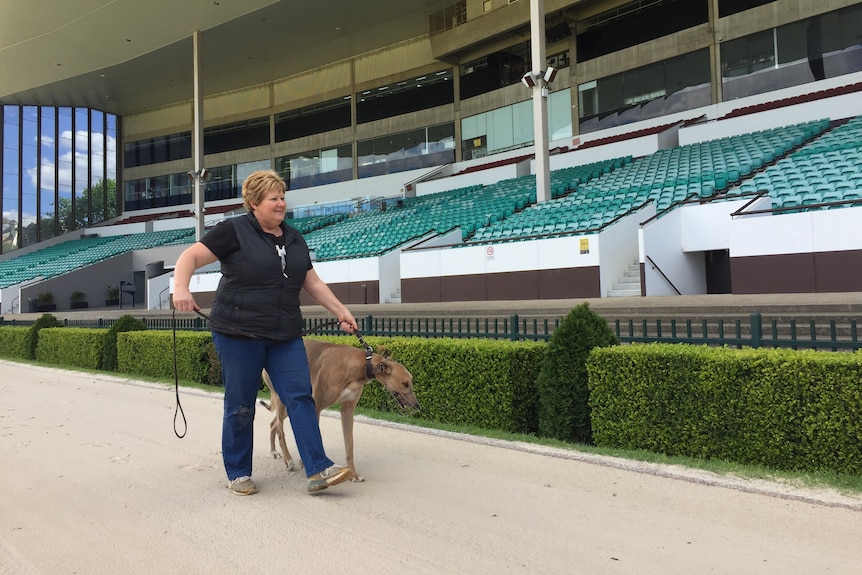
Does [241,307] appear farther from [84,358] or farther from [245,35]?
[245,35]

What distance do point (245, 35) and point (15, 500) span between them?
112 feet

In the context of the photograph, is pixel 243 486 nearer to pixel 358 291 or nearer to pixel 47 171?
pixel 358 291

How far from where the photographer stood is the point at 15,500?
3938mm

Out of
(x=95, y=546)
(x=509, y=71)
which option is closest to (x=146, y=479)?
(x=95, y=546)

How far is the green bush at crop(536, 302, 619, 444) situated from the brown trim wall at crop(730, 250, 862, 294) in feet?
26.0

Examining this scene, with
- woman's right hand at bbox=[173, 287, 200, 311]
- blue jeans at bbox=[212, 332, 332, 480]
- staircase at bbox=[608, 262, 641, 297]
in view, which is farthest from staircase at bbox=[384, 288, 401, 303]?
woman's right hand at bbox=[173, 287, 200, 311]

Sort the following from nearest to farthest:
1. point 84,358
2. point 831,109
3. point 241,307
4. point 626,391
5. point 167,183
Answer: point 241,307 → point 626,391 → point 84,358 → point 831,109 → point 167,183

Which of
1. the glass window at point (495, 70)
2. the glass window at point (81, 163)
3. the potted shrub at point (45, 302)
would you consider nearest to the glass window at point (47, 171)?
the glass window at point (81, 163)

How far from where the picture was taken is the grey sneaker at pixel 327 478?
147 inches

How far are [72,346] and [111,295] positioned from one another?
1030 inches

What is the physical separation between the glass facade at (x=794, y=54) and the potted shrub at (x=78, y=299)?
3587 centimetres

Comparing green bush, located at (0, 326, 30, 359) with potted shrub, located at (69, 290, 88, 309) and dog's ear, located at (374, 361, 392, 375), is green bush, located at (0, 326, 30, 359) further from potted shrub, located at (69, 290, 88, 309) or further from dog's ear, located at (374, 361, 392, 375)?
potted shrub, located at (69, 290, 88, 309)

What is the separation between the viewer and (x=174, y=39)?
107ft

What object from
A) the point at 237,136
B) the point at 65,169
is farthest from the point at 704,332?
the point at 65,169
